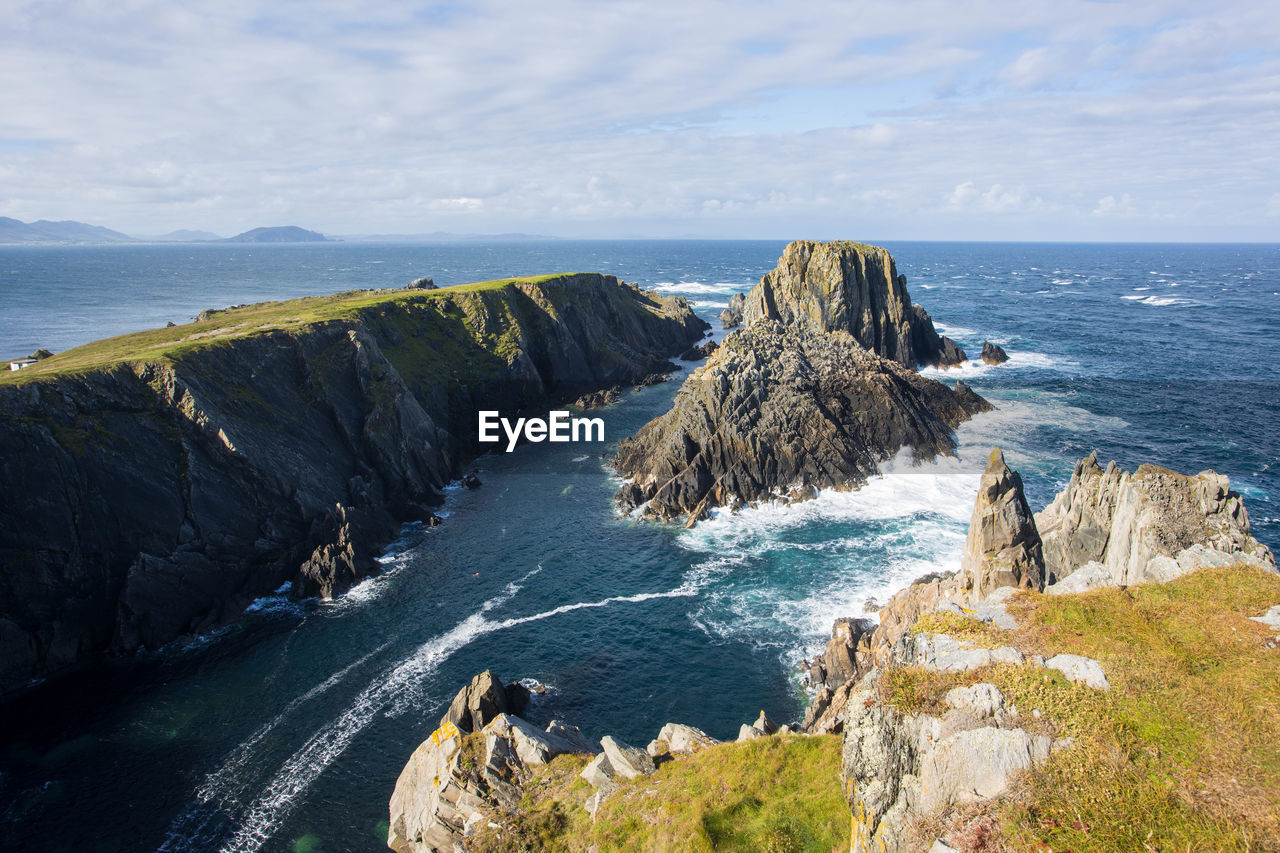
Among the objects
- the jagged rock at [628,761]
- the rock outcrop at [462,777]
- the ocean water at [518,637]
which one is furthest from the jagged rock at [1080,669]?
the rock outcrop at [462,777]

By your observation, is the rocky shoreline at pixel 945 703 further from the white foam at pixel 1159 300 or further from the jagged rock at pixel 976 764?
the white foam at pixel 1159 300

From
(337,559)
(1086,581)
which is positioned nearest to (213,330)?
(337,559)

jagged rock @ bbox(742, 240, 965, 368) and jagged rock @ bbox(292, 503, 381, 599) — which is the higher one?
jagged rock @ bbox(742, 240, 965, 368)

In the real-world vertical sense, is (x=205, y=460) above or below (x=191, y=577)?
above

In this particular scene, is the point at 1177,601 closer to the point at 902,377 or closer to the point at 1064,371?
the point at 902,377

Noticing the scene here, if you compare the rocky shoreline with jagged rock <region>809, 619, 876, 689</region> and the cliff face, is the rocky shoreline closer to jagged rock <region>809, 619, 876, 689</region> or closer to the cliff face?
jagged rock <region>809, 619, 876, 689</region>

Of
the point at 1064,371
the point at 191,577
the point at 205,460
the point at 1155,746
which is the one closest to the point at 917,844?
the point at 1155,746

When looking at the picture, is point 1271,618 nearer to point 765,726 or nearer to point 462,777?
point 765,726

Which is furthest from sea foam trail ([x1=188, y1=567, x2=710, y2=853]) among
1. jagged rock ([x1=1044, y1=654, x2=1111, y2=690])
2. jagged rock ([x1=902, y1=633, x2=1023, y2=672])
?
jagged rock ([x1=1044, y1=654, x2=1111, y2=690])
